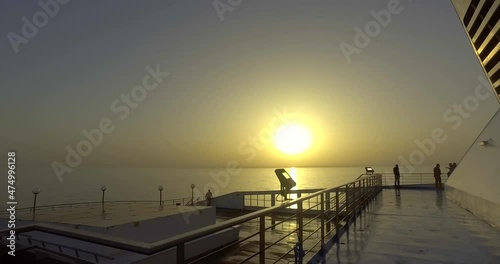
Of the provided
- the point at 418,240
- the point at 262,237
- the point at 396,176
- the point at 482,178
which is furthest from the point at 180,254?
the point at 396,176

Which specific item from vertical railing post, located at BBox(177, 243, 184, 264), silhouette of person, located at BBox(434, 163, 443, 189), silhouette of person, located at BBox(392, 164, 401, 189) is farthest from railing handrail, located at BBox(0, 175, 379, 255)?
silhouette of person, located at BBox(434, 163, 443, 189)

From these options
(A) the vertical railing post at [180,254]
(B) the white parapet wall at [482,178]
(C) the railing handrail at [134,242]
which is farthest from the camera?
(B) the white parapet wall at [482,178]

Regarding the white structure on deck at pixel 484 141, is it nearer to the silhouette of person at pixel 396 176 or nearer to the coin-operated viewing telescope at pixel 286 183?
the coin-operated viewing telescope at pixel 286 183

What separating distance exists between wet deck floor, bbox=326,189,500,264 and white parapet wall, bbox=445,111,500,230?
0.37 metres

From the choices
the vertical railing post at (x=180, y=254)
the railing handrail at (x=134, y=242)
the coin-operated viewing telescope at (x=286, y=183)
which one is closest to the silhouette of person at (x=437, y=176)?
the coin-operated viewing telescope at (x=286, y=183)

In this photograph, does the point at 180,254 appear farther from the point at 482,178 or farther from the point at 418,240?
the point at 482,178

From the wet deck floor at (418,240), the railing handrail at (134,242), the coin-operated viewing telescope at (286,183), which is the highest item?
the railing handrail at (134,242)

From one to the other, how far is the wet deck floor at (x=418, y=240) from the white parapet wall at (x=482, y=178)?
0.37m

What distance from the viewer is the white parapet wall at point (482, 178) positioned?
749 cm

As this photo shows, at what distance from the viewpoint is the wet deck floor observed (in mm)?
4652

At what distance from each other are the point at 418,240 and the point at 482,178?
4748 millimetres

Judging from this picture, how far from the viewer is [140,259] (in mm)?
8805

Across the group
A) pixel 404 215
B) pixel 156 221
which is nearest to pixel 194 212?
pixel 156 221

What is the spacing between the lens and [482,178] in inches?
350
